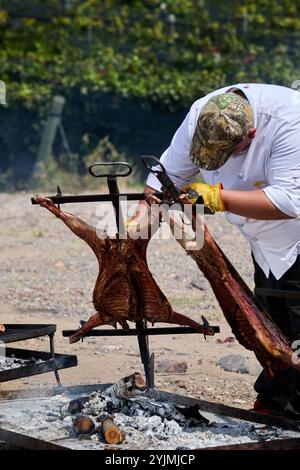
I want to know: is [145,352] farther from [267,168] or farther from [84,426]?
[267,168]

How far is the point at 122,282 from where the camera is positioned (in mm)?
5238

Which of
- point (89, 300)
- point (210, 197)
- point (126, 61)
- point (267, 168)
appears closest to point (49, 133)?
point (126, 61)

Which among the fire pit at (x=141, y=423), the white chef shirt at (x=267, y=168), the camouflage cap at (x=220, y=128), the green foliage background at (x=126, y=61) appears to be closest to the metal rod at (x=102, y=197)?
the camouflage cap at (x=220, y=128)

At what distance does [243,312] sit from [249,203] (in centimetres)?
Answer: 61

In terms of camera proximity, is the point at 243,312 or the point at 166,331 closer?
the point at 243,312

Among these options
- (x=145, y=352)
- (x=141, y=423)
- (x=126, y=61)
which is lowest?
(x=141, y=423)

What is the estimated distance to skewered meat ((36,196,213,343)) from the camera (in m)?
5.16

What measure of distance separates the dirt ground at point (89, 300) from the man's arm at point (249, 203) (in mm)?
2043

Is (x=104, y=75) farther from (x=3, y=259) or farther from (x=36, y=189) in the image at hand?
(x=3, y=259)

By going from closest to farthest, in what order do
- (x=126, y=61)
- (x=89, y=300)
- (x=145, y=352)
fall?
(x=145, y=352)
(x=89, y=300)
(x=126, y=61)

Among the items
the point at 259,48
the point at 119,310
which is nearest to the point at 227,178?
the point at 119,310

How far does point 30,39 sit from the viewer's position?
18.2m

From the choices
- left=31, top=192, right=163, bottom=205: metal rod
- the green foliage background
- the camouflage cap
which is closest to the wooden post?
the green foliage background

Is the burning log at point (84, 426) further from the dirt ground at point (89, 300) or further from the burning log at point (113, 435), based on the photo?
the dirt ground at point (89, 300)
